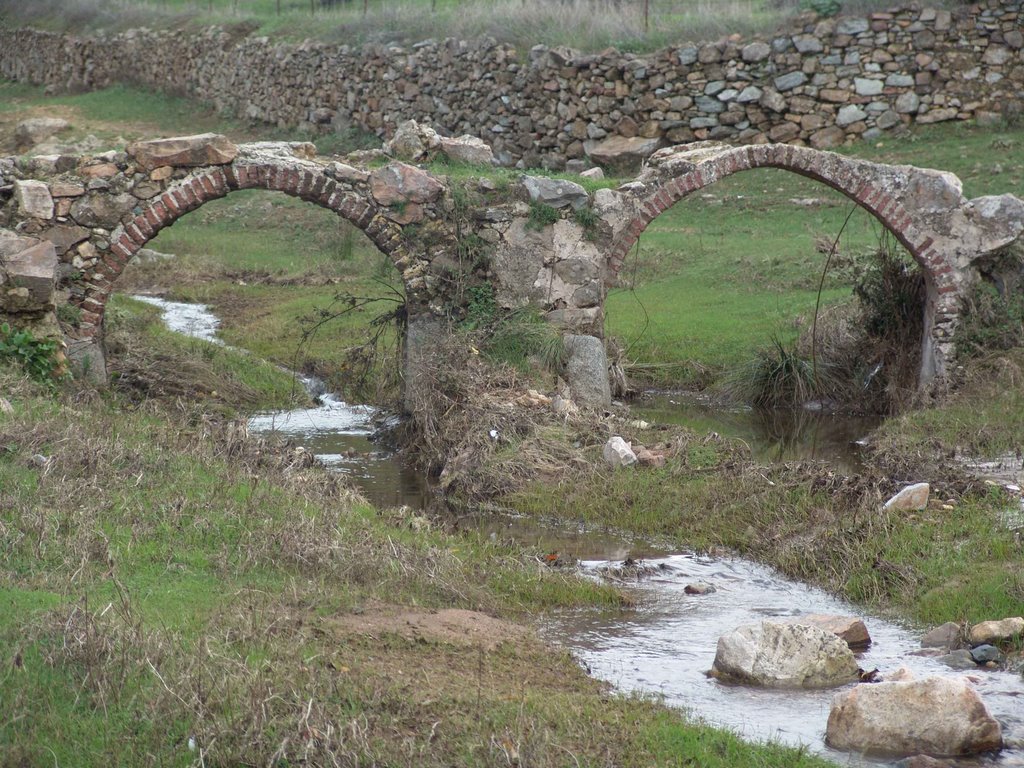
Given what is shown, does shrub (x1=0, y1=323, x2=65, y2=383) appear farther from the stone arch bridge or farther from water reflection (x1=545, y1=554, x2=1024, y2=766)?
water reflection (x1=545, y1=554, x2=1024, y2=766)

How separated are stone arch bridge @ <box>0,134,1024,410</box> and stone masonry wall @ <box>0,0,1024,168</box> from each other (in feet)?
24.5

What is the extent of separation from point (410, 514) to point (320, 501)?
1.01 meters

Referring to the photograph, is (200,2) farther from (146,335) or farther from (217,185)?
(217,185)

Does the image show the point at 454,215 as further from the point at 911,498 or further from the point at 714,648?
the point at 714,648

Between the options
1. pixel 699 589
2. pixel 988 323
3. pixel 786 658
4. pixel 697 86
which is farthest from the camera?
pixel 697 86

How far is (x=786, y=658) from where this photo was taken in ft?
20.1

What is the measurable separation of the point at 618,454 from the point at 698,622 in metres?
3.25

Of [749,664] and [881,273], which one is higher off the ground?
[881,273]

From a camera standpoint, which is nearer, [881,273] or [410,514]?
[410,514]

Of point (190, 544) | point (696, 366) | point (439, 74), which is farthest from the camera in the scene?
point (439, 74)

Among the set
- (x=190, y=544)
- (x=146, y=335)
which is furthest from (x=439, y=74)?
(x=190, y=544)

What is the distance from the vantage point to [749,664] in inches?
241

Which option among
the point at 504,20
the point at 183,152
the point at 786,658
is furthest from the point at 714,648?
the point at 504,20

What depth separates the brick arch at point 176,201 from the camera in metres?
11.3
